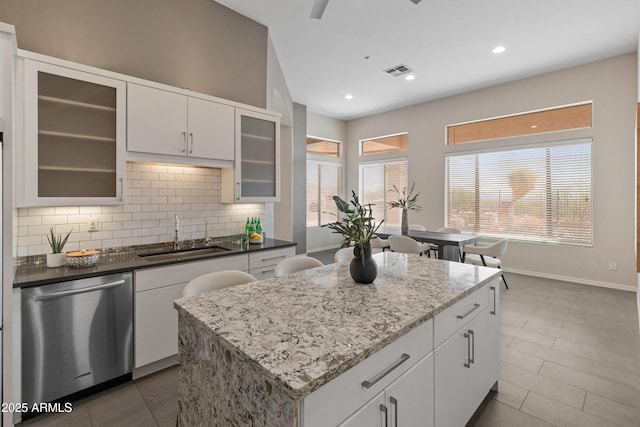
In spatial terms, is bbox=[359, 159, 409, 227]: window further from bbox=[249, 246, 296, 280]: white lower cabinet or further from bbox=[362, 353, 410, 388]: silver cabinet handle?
bbox=[362, 353, 410, 388]: silver cabinet handle

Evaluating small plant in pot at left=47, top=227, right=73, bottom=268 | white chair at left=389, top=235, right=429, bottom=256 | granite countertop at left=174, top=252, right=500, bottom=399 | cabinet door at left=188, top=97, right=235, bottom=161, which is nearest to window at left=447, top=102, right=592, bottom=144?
white chair at left=389, top=235, right=429, bottom=256

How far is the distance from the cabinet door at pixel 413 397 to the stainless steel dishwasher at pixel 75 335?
6.18 ft

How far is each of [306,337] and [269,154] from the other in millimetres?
2623

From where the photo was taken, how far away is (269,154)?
339 cm

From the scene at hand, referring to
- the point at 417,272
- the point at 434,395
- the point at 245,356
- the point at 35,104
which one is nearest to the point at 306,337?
the point at 245,356

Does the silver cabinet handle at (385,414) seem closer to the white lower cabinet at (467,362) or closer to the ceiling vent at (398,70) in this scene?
the white lower cabinet at (467,362)

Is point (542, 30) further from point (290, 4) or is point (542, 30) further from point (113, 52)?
point (113, 52)

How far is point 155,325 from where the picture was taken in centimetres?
222

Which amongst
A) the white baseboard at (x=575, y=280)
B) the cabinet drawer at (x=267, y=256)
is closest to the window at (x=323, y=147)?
the cabinet drawer at (x=267, y=256)

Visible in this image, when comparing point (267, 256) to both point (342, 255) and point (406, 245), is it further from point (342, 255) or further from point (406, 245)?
point (406, 245)

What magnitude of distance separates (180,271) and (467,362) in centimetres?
205

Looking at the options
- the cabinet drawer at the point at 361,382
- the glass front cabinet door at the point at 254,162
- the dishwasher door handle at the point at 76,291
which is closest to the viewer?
the cabinet drawer at the point at 361,382

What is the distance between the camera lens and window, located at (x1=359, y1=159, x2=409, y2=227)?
282 inches

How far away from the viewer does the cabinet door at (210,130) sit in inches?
105
